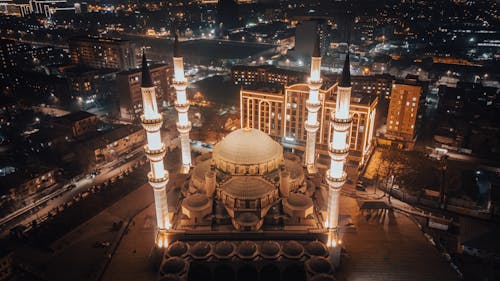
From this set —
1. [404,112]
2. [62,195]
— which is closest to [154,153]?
[62,195]

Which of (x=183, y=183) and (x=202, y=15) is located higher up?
(x=202, y=15)

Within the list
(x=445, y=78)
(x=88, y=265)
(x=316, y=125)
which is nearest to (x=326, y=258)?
(x=316, y=125)

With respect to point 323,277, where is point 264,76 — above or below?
above

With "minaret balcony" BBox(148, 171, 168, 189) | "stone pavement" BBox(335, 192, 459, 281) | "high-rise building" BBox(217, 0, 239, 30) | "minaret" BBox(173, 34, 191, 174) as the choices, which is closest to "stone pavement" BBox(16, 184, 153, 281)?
"minaret" BBox(173, 34, 191, 174)

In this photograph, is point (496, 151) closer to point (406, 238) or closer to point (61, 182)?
point (406, 238)

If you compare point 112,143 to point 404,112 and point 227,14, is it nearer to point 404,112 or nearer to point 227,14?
point 404,112
